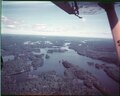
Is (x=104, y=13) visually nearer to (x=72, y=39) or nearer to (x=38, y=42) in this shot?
(x=72, y=39)

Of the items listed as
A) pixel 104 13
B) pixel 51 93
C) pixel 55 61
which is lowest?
pixel 51 93

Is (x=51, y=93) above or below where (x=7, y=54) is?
below

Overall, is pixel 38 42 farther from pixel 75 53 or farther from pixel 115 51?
pixel 115 51

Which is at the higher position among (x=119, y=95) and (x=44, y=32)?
(x=44, y=32)

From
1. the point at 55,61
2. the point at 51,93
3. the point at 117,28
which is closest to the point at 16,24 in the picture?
the point at 55,61

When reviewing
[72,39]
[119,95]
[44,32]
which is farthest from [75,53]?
[119,95]

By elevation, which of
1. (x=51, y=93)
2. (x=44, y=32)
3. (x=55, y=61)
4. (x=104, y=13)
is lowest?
(x=51, y=93)
